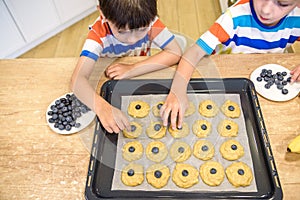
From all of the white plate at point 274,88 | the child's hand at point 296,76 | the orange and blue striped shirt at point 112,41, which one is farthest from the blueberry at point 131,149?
the child's hand at point 296,76

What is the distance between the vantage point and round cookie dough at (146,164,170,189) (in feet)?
2.47

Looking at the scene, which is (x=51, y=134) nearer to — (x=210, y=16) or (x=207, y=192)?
(x=207, y=192)

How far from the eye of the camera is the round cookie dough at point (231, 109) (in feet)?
2.87

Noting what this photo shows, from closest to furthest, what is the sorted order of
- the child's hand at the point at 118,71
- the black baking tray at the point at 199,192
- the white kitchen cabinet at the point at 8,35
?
the black baking tray at the point at 199,192, the child's hand at the point at 118,71, the white kitchen cabinet at the point at 8,35

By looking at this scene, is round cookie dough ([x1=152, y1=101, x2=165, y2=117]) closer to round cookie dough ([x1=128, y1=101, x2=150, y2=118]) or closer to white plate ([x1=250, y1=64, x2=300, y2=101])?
round cookie dough ([x1=128, y1=101, x2=150, y2=118])

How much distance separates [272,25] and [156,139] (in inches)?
23.2

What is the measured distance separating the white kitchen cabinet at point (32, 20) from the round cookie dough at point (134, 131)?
1.36m

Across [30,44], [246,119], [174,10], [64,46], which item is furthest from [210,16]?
[246,119]

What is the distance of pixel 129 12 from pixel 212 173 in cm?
50

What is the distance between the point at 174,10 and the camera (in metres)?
2.27

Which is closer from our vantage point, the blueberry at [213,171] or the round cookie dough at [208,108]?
the blueberry at [213,171]

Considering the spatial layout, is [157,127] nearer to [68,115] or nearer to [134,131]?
[134,131]

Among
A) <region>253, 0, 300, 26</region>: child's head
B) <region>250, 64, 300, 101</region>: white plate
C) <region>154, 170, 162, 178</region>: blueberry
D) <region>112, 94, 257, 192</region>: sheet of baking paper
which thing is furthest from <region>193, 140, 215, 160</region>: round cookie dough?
<region>253, 0, 300, 26</region>: child's head

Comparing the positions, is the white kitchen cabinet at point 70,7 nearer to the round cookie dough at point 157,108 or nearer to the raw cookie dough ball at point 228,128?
the round cookie dough at point 157,108
